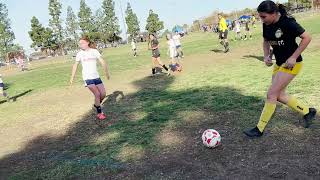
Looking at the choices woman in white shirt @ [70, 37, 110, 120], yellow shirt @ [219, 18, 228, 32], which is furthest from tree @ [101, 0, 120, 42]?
→ woman in white shirt @ [70, 37, 110, 120]

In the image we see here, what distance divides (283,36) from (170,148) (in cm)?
264

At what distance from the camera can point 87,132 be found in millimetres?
9172

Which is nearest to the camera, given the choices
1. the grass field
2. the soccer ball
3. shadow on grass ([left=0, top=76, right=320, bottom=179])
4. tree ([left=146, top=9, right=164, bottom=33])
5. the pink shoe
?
shadow on grass ([left=0, top=76, right=320, bottom=179])

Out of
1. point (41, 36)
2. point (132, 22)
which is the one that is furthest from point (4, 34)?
point (132, 22)

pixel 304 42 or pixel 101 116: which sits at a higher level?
pixel 304 42

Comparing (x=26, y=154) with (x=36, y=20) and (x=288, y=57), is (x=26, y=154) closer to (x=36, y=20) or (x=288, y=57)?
(x=288, y=57)

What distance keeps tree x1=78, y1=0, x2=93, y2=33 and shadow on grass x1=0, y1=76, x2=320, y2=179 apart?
84.5 meters

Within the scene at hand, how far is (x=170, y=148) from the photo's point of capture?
6.96m

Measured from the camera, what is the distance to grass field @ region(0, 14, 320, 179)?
5895 mm

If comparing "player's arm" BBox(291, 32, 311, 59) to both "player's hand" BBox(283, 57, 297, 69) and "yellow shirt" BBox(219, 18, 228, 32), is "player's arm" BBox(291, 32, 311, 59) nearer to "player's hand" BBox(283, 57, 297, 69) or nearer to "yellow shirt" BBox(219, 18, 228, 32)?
"player's hand" BBox(283, 57, 297, 69)

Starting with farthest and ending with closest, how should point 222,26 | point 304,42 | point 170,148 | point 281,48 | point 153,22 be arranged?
1. point 153,22
2. point 222,26
3. point 170,148
4. point 281,48
5. point 304,42

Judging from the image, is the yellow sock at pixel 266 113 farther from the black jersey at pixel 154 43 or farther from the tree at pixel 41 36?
the tree at pixel 41 36

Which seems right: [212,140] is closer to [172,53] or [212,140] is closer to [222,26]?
[172,53]

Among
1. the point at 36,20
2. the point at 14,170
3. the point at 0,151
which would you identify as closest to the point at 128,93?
the point at 0,151
